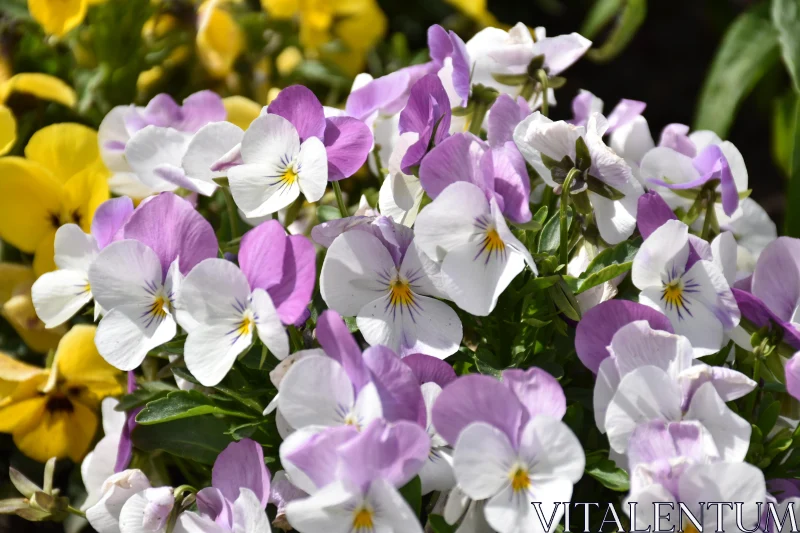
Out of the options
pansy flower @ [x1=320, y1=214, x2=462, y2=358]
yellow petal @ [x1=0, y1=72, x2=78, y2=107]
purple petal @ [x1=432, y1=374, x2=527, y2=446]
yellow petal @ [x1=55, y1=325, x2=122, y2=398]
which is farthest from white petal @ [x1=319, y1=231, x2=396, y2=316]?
yellow petal @ [x1=0, y1=72, x2=78, y2=107]

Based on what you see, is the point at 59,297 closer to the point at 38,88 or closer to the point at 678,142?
the point at 38,88

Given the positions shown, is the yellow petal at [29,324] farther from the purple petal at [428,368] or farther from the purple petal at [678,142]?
the purple petal at [678,142]

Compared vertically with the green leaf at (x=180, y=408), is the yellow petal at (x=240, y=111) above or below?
above

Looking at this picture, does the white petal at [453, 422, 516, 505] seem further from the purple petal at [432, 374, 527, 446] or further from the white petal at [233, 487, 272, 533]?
the white petal at [233, 487, 272, 533]

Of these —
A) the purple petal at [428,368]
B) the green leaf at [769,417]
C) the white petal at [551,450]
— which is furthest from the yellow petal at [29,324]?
the green leaf at [769,417]

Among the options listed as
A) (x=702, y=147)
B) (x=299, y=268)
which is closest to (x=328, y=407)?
(x=299, y=268)

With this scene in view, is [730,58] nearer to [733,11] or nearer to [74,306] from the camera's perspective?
[733,11]
